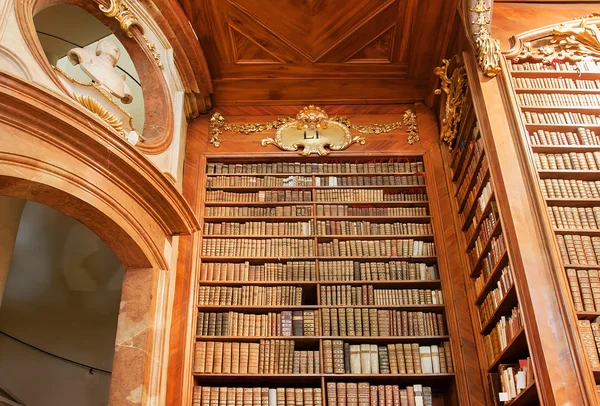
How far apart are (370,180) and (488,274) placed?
4.81 feet

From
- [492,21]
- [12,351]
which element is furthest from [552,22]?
[12,351]

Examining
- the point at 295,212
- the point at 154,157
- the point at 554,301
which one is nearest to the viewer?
the point at 554,301

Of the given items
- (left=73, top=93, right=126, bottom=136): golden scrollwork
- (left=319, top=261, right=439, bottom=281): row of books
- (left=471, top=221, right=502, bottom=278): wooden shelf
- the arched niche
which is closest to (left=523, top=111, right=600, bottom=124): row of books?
(left=471, top=221, right=502, bottom=278): wooden shelf

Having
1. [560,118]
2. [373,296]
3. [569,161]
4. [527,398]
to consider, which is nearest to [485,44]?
[560,118]

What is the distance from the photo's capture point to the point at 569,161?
4098 millimetres

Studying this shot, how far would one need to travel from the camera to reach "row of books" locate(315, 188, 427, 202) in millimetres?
5137

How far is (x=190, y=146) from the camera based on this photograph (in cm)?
540

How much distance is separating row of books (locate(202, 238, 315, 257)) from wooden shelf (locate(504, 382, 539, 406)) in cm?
185

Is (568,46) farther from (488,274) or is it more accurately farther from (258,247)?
(258,247)

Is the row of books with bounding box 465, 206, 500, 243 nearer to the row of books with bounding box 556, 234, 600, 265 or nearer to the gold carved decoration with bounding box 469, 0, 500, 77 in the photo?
the row of books with bounding box 556, 234, 600, 265

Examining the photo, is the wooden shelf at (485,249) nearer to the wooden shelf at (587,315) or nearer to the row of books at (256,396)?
the wooden shelf at (587,315)

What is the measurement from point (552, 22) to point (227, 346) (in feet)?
11.7

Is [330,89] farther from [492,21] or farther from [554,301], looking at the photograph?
[554,301]

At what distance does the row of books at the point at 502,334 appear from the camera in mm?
3637
